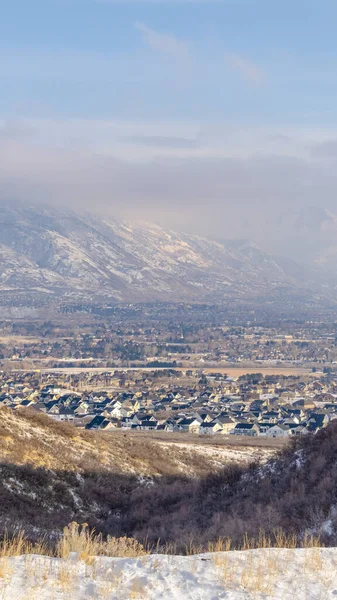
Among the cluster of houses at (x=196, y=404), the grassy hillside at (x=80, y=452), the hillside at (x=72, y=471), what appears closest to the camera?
the hillside at (x=72, y=471)

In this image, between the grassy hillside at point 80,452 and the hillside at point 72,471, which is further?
the grassy hillside at point 80,452

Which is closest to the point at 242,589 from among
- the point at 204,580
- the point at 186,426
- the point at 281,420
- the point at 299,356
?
the point at 204,580

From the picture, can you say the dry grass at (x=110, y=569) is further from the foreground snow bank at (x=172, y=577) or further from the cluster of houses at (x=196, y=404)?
the cluster of houses at (x=196, y=404)

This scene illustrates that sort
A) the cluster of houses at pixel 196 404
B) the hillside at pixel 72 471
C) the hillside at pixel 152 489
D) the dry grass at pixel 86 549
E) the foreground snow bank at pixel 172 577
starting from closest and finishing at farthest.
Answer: the foreground snow bank at pixel 172 577
the dry grass at pixel 86 549
the hillside at pixel 152 489
the hillside at pixel 72 471
the cluster of houses at pixel 196 404

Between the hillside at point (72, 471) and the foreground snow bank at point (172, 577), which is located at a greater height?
the foreground snow bank at point (172, 577)

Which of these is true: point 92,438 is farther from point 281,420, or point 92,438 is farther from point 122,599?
point 281,420

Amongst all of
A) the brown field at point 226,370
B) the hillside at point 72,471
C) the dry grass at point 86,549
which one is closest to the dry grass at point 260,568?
the dry grass at point 86,549
